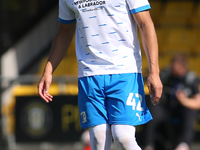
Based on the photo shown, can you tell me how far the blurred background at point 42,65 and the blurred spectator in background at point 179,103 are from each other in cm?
56

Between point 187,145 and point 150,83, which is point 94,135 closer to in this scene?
point 150,83

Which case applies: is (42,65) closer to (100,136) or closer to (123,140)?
(100,136)

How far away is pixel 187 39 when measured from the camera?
37.2 feet

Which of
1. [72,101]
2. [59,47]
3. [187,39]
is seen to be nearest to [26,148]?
[72,101]

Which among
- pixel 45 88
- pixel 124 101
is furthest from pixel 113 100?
pixel 45 88

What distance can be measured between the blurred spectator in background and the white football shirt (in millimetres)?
3430

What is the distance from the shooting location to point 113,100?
10.0 ft

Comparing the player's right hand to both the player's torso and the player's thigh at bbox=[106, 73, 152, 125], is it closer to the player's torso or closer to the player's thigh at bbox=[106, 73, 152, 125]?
the player's torso

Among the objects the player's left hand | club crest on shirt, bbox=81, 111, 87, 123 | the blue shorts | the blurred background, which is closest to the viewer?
the player's left hand

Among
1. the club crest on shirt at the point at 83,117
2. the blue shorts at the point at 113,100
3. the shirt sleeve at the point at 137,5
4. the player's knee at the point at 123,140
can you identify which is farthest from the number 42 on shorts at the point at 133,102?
the shirt sleeve at the point at 137,5

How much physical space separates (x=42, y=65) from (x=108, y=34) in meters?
7.41

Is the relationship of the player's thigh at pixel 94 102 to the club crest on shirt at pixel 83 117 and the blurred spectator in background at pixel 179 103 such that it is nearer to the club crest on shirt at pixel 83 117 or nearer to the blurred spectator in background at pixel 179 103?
the club crest on shirt at pixel 83 117

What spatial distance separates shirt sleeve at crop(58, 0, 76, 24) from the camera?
3.31 metres

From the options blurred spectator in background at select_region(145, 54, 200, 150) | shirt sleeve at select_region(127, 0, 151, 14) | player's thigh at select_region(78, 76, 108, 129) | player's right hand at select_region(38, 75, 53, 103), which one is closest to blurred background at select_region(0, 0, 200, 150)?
blurred spectator in background at select_region(145, 54, 200, 150)
